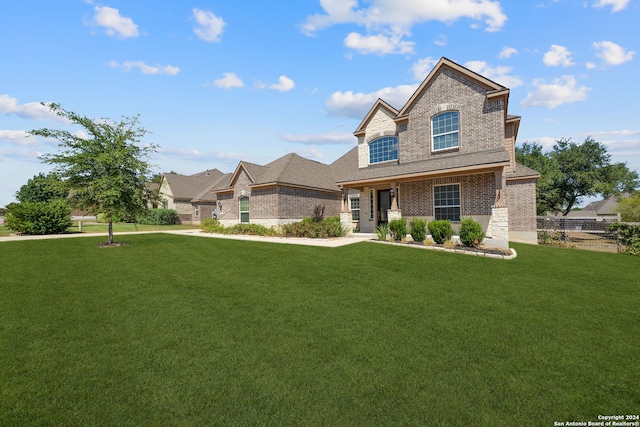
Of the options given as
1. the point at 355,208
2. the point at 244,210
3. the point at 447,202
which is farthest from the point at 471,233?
the point at 244,210

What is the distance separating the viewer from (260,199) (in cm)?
2211

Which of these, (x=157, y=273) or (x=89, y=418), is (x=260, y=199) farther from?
(x=89, y=418)

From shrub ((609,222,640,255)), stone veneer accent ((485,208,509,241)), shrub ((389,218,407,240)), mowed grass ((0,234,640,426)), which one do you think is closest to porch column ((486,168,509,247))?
stone veneer accent ((485,208,509,241))

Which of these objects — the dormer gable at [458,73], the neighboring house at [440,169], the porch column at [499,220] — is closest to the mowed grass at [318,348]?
the porch column at [499,220]

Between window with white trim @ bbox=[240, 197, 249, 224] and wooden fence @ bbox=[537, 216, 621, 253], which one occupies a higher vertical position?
window with white trim @ bbox=[240, 197, 249, 224]

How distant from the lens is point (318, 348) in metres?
4.10

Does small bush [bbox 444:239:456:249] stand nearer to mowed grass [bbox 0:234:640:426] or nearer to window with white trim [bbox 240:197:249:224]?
mowed grass [bbox 0:234:640:426]

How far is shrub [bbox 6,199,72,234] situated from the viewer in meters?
18.5

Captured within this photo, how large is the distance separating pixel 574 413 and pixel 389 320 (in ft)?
8.48

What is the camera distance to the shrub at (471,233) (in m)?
11.7

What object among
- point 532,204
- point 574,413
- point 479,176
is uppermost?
point 479,176

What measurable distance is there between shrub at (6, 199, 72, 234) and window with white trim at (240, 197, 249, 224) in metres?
11.0

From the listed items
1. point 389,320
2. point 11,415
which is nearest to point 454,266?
point 389,320

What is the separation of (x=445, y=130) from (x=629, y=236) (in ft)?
29.9
